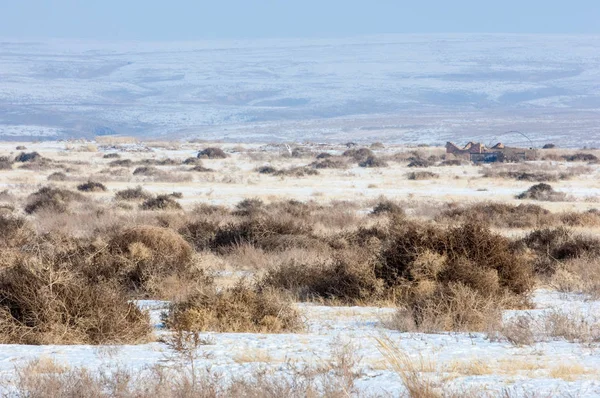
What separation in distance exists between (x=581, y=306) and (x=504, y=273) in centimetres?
103

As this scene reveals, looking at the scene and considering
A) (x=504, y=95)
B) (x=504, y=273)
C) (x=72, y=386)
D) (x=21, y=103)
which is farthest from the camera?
(x=504, y=95)

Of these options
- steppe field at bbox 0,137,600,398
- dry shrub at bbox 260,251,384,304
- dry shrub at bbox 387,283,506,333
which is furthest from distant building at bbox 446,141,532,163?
dry shrub at bbox 387,283,506,333

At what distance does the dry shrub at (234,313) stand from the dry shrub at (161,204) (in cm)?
1466

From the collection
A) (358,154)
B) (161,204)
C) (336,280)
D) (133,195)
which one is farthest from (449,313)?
(358,154)

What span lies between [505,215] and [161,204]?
27.7 feet

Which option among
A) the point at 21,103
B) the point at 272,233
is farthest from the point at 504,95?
the point at 272,233

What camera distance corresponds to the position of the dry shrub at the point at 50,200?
938 inches

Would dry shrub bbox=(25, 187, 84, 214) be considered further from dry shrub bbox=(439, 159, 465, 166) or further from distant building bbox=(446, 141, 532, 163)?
distant building bbox=(446, 141, 532, 163)

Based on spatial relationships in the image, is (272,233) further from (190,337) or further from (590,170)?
(590,170)

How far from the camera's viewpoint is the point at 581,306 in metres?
10.7

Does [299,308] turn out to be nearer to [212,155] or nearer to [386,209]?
[386,209]

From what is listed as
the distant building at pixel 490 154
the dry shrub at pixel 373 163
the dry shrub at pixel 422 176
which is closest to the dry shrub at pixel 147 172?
the dry shrub at pixel 422 176

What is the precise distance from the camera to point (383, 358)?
7.52 metres

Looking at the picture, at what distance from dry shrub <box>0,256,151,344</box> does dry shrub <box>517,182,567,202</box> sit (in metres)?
22.6
